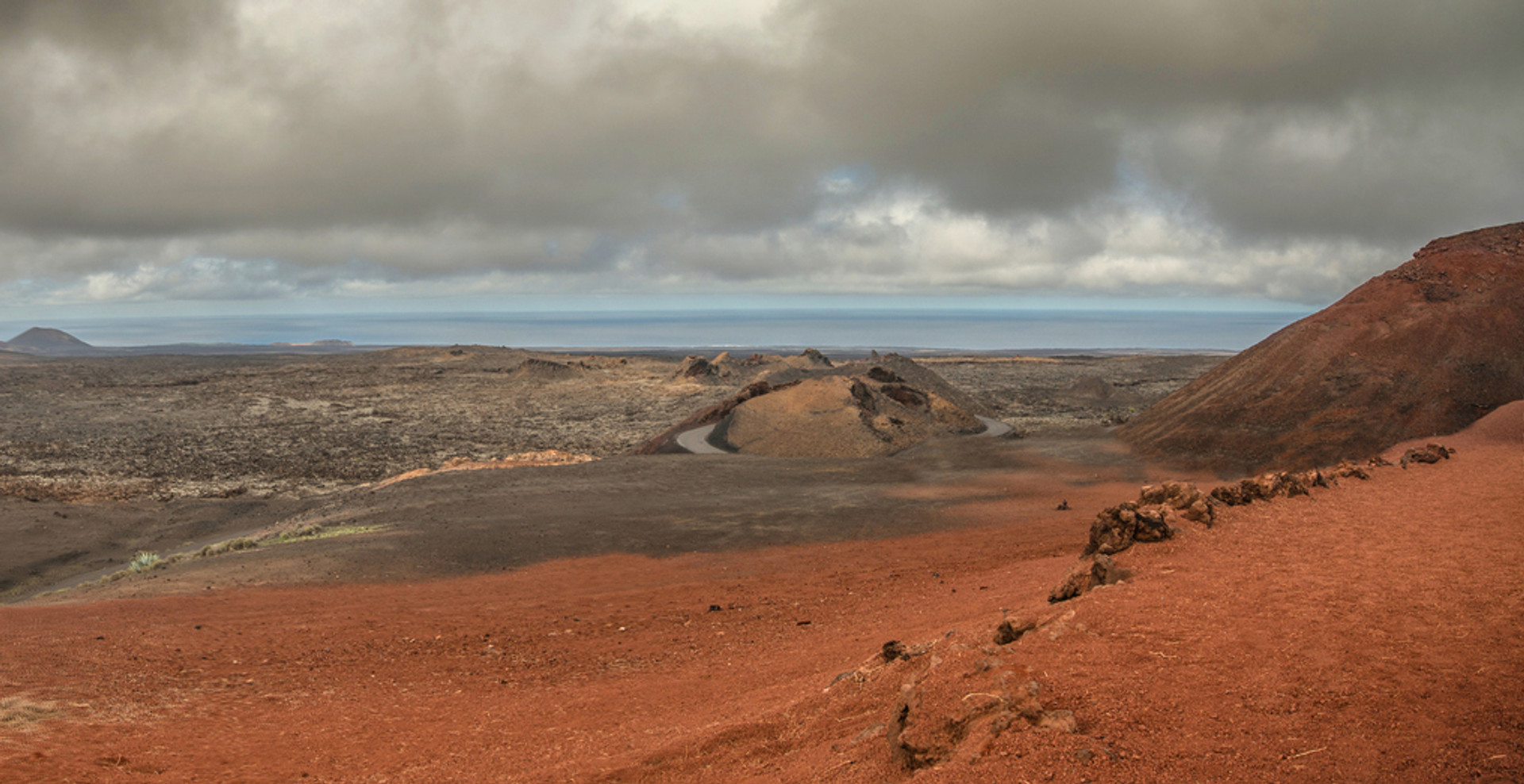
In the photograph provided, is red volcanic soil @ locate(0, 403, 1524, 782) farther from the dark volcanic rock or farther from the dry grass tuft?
the dark volcanic rock

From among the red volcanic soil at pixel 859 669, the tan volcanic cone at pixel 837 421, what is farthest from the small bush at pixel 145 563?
the tan volcanic cone at pixel 837 421

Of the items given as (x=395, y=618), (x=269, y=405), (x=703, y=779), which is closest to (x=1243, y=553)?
(x=703, y=779)

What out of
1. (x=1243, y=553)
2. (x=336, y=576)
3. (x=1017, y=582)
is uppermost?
(x=1243, y=553)

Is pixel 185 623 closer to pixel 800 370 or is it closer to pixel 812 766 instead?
pixel 812 766

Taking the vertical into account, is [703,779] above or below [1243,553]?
below

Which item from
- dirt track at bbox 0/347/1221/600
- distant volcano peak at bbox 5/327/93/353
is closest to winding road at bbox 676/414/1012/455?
dirt track at bbox 0/347/1221/600

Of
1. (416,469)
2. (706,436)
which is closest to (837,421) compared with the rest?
(706,436)
